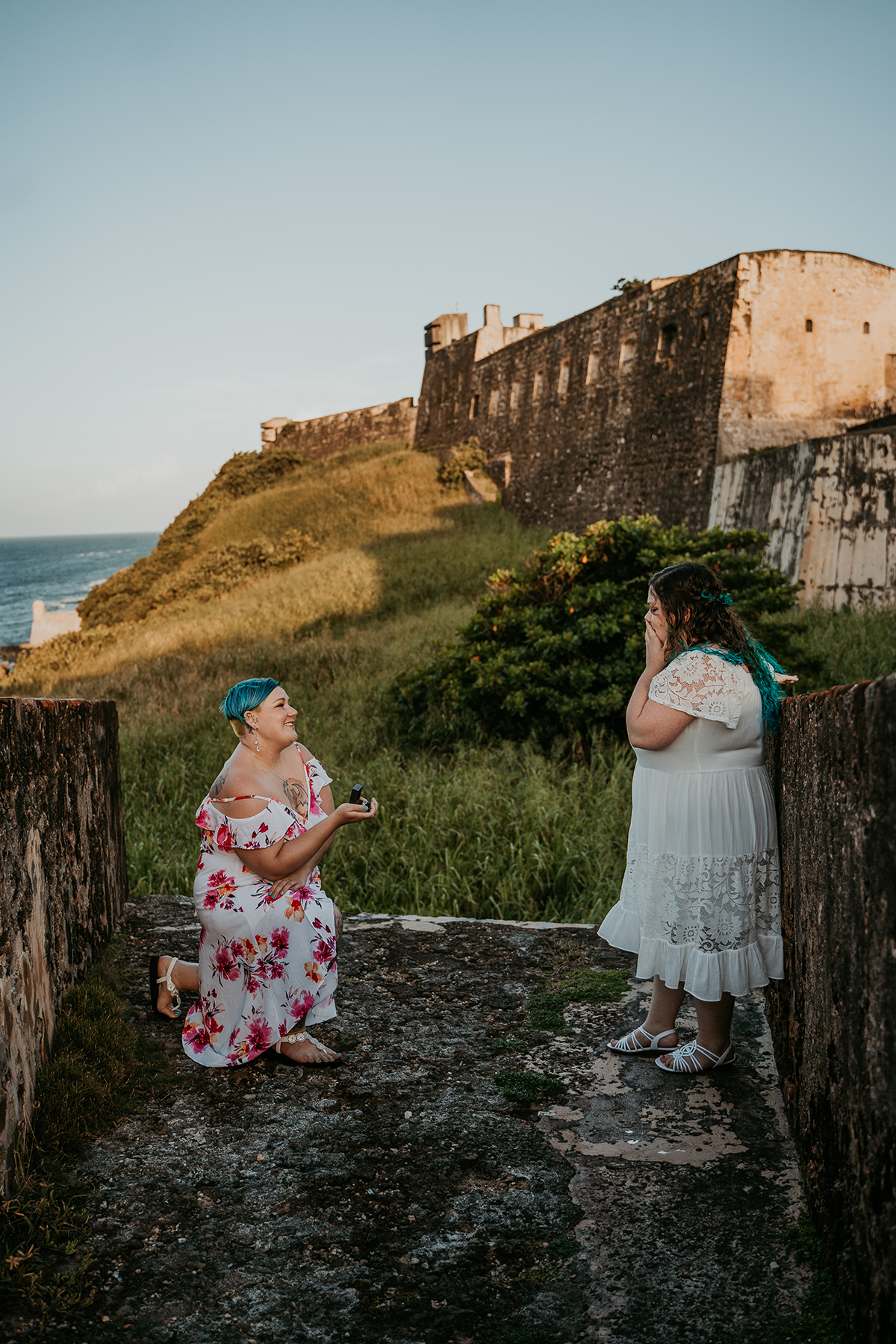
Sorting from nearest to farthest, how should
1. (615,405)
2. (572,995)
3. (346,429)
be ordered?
(572,995) < (615,405) < (346,429)

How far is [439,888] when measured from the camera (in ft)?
16.5

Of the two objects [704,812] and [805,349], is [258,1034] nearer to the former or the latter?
[704,812]

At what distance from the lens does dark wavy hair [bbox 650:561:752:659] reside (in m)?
2.80

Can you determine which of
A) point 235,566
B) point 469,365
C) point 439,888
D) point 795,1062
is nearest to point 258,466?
point 469,365

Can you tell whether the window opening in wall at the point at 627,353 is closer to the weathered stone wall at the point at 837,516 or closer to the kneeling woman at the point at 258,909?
the weathered stone wall at the point at 837,516

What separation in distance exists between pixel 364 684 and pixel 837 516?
5629 millimetres

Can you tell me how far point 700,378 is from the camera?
15.2 metres

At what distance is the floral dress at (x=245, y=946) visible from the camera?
2934 mm

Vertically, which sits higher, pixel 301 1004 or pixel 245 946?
pixel 245 946

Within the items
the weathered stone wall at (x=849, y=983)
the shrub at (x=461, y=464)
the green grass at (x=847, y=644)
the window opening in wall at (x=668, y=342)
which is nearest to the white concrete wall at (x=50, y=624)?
the shrub at (x=461, y=464)

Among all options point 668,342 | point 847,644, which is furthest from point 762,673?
point 668,342

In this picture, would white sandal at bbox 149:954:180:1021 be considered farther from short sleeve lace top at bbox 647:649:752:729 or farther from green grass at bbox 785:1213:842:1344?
green grass at bbox 785:1213:842:1344

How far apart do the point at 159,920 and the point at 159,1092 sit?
1.51m

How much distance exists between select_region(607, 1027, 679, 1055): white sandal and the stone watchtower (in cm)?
1261
